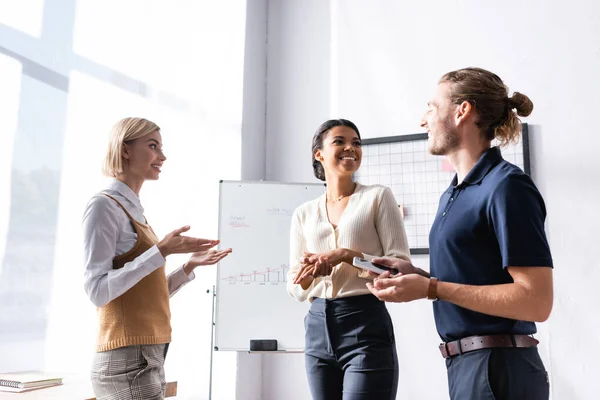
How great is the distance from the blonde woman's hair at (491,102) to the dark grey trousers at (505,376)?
518 millimetres

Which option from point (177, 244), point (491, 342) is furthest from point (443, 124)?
point (177, 244)

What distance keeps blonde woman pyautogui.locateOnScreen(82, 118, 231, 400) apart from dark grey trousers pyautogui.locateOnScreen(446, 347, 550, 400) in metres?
0.86

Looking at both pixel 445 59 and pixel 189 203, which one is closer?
pixel 445 59

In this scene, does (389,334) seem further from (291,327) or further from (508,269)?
(291,327)

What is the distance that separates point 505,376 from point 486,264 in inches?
9.4

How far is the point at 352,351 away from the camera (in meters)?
1.80

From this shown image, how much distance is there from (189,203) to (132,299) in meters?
2.25

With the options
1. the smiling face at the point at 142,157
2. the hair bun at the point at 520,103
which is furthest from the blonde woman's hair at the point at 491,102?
the smiling face at the point at 142,157

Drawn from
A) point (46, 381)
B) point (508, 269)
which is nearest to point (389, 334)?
point (508, 269)

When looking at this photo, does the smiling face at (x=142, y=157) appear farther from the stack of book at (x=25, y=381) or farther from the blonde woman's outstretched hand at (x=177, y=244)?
the stack of book at (x=25, y=381)

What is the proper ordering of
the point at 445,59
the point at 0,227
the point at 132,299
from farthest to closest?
1. the point at 445,59
2. the point at 0,227
3. the point at 132,299

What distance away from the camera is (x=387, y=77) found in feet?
12.2

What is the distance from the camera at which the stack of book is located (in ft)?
7.08

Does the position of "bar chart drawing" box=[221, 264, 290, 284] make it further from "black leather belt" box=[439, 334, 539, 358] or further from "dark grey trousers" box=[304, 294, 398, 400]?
"black leather belt" box=[439, 334, 539, 358]
